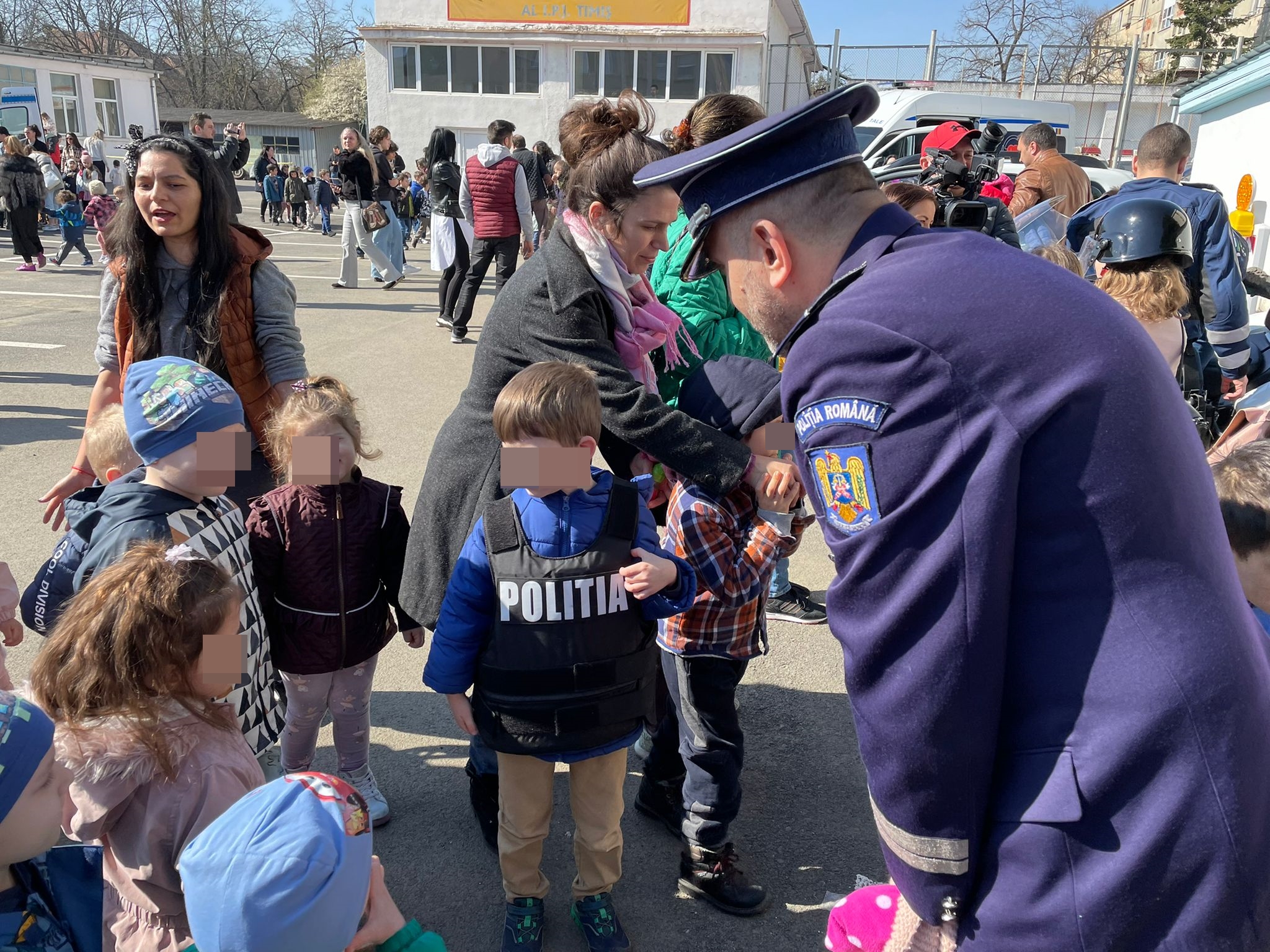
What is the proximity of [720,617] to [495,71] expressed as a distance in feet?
118

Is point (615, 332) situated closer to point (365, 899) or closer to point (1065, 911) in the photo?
point (365, 899)

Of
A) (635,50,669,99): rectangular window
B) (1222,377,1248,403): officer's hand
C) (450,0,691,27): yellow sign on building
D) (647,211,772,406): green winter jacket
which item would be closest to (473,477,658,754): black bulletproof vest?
(647,211,772,406): green winter jacket

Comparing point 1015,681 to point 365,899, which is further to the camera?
point 365,899

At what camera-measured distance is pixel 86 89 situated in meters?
40.6

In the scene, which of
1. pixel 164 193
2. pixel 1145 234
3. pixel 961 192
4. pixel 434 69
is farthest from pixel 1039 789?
pixel 434 69

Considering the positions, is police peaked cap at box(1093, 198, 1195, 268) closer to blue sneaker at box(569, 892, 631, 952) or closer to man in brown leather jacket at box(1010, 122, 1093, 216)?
man in brown leather jacket at box(1010, 122, 1093, 216)

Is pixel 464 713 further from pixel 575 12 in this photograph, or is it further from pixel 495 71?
pixel 575 12

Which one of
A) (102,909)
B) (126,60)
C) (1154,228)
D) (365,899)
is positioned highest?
(126,60)

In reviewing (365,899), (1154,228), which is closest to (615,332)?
(365,899)

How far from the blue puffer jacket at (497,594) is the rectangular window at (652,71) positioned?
3423cm

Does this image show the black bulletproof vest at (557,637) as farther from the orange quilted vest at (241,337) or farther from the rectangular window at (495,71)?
the rectangular window at (495,71)

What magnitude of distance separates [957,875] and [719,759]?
1405 millimetres

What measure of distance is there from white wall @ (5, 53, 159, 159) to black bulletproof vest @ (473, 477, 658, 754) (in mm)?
41801

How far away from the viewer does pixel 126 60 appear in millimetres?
41719
